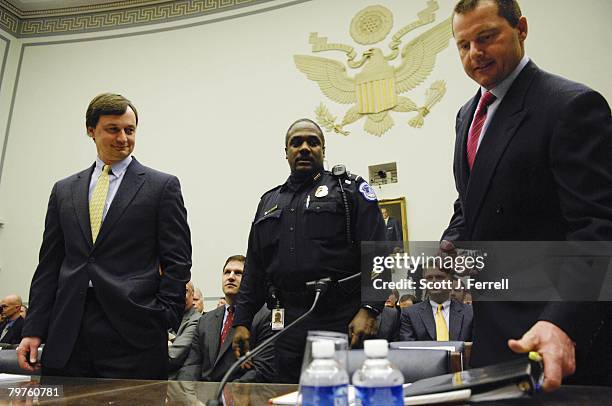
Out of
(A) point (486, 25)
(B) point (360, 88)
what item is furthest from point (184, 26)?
(A) point (486, 25)

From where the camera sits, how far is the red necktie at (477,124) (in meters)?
1.12

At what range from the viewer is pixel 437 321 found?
9.04ft

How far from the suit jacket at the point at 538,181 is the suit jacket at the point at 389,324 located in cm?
170

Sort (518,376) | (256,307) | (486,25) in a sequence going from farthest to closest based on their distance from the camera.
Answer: (256,307), (486,25), (518,376)

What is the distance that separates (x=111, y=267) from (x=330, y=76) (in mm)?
4211

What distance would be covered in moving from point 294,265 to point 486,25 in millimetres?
1063

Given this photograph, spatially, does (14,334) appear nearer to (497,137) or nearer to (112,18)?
(112,18)

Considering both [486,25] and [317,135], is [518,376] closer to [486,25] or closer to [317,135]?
[486,25]

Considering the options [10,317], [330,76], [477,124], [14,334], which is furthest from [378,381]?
[10,317]

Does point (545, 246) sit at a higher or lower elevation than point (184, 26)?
lower

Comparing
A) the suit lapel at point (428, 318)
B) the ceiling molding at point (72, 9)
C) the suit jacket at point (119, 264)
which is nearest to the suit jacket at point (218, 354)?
the suit jacket at point (119, 264)

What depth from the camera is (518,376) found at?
482 millimetres

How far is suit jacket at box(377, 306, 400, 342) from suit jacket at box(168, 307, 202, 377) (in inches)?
44.0

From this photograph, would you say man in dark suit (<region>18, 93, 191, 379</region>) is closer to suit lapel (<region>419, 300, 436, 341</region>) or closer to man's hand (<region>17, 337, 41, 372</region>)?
man's hand (<region>17, 337, 41, 372</region>)
